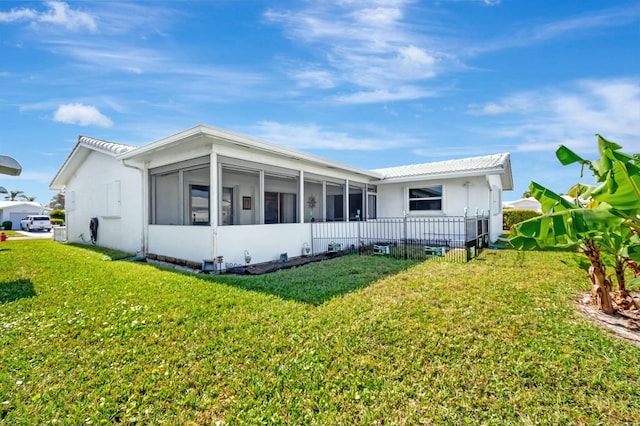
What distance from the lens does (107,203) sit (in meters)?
11.9

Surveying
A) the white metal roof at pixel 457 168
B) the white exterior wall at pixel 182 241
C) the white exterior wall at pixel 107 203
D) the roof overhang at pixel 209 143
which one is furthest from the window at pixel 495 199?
the white exterior wall at pixel 107 203

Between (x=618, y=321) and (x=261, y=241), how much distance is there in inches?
298

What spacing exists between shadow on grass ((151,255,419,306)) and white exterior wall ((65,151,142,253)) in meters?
5.29

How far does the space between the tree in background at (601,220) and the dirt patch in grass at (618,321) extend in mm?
127

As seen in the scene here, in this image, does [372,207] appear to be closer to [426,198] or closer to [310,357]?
[426,198]

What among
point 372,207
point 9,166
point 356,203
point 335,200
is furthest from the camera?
point 372,207

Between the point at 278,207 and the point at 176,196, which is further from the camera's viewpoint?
the point at 278,207

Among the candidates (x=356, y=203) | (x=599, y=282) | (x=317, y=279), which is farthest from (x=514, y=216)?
(x=317, y=279)

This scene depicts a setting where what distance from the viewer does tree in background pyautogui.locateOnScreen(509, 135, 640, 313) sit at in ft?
11.1

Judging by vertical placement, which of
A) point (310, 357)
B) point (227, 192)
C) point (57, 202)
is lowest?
point (310, 357)

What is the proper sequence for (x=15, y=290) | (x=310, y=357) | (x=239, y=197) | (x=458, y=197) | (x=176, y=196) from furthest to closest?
(x=458, y=197) < (x=239, y=197) < (x=176, y=196) < (x=15, y=290) < (x=310, y=357)

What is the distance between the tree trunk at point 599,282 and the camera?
→ 455 cm

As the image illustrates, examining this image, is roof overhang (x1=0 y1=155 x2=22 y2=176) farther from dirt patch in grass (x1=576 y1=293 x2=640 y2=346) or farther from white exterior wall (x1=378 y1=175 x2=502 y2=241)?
white exterior wall (x1=378 y1=175 x2=502 y2=241)

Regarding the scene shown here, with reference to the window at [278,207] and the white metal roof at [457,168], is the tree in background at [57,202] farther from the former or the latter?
the white metal roof at [457,168]
